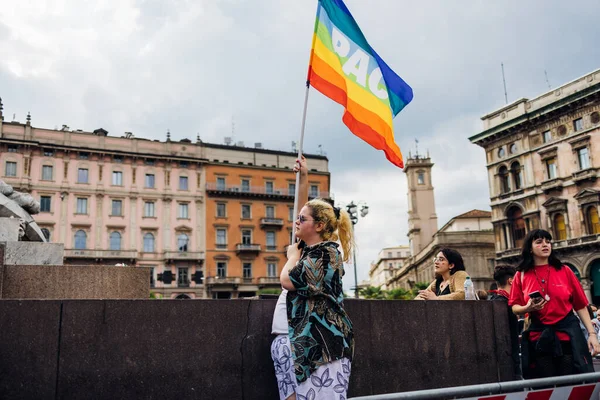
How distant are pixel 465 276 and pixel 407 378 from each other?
1.35m

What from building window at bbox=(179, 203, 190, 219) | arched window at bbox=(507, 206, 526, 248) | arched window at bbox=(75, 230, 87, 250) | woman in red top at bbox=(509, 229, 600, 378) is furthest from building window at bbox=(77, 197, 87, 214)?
woman in red top at bbox=(509, 229, 600, 378)

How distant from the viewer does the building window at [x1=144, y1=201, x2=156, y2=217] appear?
154ft

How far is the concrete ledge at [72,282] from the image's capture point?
4887 mm

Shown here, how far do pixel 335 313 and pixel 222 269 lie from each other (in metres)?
46.7

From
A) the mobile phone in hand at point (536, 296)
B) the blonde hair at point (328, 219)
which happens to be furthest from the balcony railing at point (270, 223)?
the blonde hair at point (328, 219)

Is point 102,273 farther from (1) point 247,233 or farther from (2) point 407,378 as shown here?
(1) point 247,233

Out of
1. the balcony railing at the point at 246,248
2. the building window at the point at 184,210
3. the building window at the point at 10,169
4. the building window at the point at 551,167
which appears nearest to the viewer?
the building window at the point at 551,167

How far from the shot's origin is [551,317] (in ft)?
13.6

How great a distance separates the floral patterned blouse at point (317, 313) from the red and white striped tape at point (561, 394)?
46.1 inches

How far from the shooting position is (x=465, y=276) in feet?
17.7

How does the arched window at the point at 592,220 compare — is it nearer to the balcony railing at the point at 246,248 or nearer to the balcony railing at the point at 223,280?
the balcony railing at the point at 246,248

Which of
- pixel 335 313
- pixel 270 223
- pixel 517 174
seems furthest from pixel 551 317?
pixel 270 223

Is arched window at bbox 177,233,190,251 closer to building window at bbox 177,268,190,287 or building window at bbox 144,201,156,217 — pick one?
building window at bbox 177,268,190,287

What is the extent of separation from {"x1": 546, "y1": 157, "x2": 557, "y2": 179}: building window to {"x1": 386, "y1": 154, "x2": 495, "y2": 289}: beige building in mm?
9428
